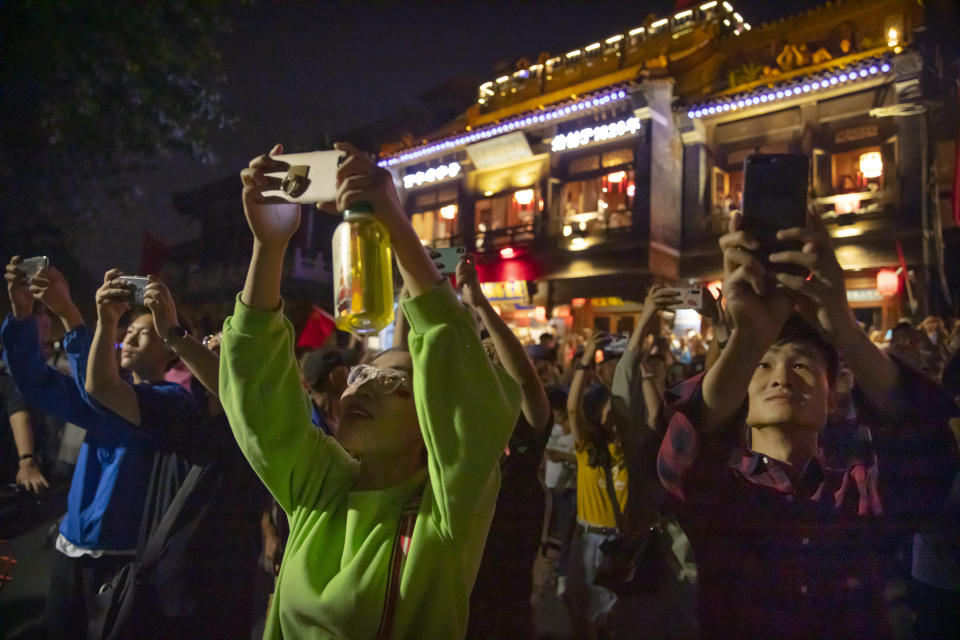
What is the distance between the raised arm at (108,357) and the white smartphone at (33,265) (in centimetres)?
46

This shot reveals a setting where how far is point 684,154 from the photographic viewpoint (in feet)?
53.5

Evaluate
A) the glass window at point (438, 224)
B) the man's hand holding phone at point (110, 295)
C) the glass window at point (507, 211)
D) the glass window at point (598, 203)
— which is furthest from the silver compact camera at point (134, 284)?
the glass window at point (438, 224)

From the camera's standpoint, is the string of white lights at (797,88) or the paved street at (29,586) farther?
the string of white lights at (797,88)

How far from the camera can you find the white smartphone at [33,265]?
9.48 feet

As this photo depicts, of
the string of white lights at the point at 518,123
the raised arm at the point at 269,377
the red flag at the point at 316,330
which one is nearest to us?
the raised arm at the point at 269,377

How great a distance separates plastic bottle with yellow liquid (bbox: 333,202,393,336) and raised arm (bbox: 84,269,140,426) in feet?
5.14

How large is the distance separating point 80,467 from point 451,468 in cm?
259

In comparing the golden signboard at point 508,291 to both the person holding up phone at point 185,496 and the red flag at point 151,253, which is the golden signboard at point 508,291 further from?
the person holding up phone at point 185,496

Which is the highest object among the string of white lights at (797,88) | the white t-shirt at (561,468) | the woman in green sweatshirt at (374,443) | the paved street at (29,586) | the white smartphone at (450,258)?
the string of white lights at (797,88)

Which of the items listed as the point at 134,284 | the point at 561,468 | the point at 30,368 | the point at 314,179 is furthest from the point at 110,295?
the point at 561,468

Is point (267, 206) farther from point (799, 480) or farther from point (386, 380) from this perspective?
point (799, 480)

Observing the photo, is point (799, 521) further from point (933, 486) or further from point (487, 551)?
point (487, 551)

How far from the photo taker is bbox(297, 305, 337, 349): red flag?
5.79 metres

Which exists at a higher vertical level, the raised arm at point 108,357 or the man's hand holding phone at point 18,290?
the man's hand holding phone at point 18,290
